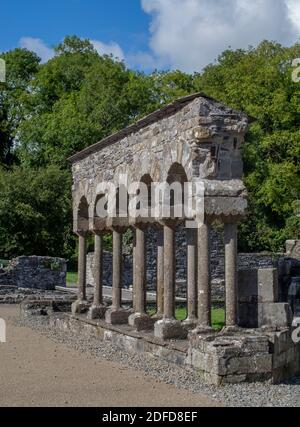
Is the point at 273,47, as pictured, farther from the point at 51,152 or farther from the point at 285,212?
the point at 51,152

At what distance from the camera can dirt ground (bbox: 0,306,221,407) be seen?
8828 mm

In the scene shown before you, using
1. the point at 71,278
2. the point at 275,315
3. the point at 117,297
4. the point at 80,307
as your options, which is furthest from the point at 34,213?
the point at 275,315

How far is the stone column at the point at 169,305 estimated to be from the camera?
13.1m

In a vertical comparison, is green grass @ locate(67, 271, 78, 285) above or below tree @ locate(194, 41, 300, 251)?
below

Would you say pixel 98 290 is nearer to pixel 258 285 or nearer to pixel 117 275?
pixel 117 275

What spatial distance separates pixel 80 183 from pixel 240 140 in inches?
337

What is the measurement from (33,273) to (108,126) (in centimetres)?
1394

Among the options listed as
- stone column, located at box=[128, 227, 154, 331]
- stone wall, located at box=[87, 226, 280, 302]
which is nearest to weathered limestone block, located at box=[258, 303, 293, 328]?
stone column, located at box=[128, 227, 154, 331]

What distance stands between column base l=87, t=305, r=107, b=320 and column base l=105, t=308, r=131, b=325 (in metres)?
1.26

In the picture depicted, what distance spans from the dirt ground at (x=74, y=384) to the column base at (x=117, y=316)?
2604 mm

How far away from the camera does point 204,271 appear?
467 inches

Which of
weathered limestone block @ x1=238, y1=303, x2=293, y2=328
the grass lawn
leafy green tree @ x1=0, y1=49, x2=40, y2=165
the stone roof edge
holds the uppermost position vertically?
leafy green tree @ x1=0, y1=49, x2=40, y2=165

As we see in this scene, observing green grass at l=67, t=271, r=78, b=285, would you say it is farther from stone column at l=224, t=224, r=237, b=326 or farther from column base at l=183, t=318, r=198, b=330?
stone column at l=224, t=224, r=237, b=326

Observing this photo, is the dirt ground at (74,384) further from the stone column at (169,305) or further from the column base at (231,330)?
the column base at (231,330)
